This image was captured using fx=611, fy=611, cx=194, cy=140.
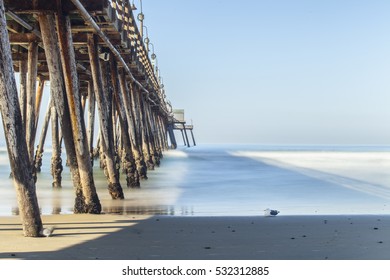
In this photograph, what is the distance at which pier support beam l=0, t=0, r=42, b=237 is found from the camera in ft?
15.9

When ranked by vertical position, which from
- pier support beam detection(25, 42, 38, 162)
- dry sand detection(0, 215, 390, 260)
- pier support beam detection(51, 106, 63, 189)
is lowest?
dry sand detection(0, 215, 390, 260)

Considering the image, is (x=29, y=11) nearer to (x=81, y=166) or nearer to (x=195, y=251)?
(x=81, y=166)

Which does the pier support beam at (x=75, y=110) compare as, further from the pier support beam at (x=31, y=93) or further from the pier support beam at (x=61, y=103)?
the pier support beam at (x=31, y=93)

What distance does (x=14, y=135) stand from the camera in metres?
4.89

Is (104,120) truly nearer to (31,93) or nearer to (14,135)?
(31,93)

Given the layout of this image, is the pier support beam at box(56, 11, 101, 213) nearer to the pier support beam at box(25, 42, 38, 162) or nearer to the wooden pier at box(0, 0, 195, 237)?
the wooden pier at box(0, 0, 195, 237)

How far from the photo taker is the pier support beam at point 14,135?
484 cm

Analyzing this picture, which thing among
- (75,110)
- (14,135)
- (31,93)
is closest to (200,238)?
(14,135)

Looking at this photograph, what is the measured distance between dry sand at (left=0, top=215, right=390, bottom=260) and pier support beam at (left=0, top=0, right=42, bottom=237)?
25 cm

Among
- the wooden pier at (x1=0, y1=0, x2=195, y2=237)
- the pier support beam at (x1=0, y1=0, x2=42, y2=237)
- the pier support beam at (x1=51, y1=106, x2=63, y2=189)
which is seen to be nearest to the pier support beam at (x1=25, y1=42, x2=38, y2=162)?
the wooden pier at (x1=0, y1=0, x2=195, y2=237)

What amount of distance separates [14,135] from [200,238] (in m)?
1.78

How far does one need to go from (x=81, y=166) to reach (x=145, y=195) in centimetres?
364
